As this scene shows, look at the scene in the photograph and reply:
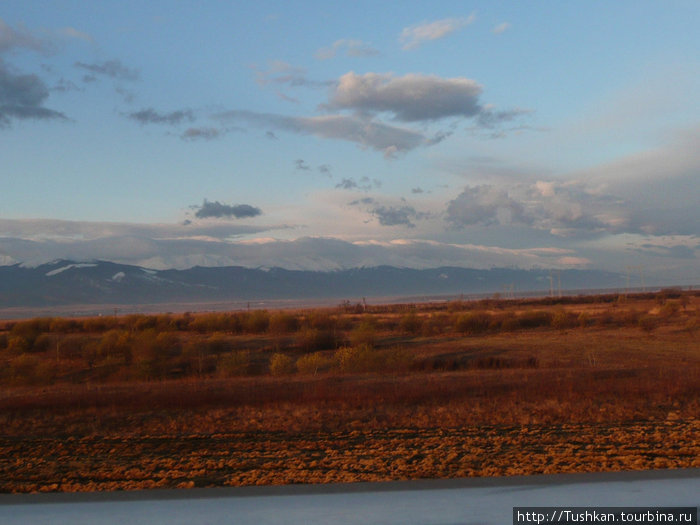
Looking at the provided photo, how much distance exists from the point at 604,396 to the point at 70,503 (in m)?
15.8

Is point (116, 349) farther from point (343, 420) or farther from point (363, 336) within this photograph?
point (343, 420)

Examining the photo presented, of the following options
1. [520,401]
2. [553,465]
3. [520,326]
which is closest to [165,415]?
[520,401]

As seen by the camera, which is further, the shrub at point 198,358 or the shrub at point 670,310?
the shrub at point 670,310

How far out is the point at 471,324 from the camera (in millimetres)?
57375

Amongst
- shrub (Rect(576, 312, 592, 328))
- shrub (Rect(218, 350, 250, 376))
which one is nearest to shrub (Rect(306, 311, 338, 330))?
shrub (Rect(576, 312, 592, 328))

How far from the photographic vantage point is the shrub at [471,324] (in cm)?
5618

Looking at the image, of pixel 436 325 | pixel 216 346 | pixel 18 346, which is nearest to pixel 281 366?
pixel 216 346

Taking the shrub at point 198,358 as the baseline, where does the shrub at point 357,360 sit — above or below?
above

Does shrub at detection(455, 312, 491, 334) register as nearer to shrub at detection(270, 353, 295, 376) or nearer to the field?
the field

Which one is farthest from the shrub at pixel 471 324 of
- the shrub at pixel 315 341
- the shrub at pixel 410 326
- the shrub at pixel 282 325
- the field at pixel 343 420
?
the field at pixel 343 420

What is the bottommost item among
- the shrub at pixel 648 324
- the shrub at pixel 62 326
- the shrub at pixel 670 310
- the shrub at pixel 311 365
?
the shrub at pixel 62 326

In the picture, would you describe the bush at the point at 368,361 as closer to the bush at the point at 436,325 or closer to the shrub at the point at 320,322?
the bush at the point at 436,325

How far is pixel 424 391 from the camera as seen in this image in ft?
64.1

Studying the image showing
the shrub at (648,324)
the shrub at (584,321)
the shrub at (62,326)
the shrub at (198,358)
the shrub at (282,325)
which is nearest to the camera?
the shrub at (198,358)
